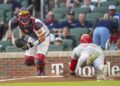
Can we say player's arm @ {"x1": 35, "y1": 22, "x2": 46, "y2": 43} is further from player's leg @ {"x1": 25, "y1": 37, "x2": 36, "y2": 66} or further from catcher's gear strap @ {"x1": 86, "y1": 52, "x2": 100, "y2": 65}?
catcher's gear strap @ {"x1": 86, "y1": 52, "x2": 100, "y2": 65}

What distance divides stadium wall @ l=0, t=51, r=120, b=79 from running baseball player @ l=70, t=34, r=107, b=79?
2.81ft

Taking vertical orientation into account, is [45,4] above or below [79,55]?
above

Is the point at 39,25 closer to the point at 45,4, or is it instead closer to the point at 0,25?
the point at 0,25

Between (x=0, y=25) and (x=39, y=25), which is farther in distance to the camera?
(x=0, y=25)

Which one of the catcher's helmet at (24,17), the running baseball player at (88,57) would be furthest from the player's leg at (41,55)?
the running baseball player at (88,57)

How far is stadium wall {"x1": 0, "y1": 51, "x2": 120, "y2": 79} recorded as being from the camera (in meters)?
15.6

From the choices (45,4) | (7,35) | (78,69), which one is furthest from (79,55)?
(45,4)

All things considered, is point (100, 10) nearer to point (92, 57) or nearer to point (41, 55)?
point (92, 57)

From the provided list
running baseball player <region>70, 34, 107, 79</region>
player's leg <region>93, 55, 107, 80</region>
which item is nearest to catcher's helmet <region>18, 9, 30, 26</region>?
running baseball player <region>70, 34, 107, 79</region>

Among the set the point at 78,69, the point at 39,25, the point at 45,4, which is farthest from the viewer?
the point at 45,4

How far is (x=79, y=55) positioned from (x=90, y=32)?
2170mm

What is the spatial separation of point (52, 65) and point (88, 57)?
6.40 feet

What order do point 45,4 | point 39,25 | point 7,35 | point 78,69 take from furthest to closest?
point 45,4 < point 7,35 < point 78,69 < point 39,25

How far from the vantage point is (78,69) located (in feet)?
49.6
